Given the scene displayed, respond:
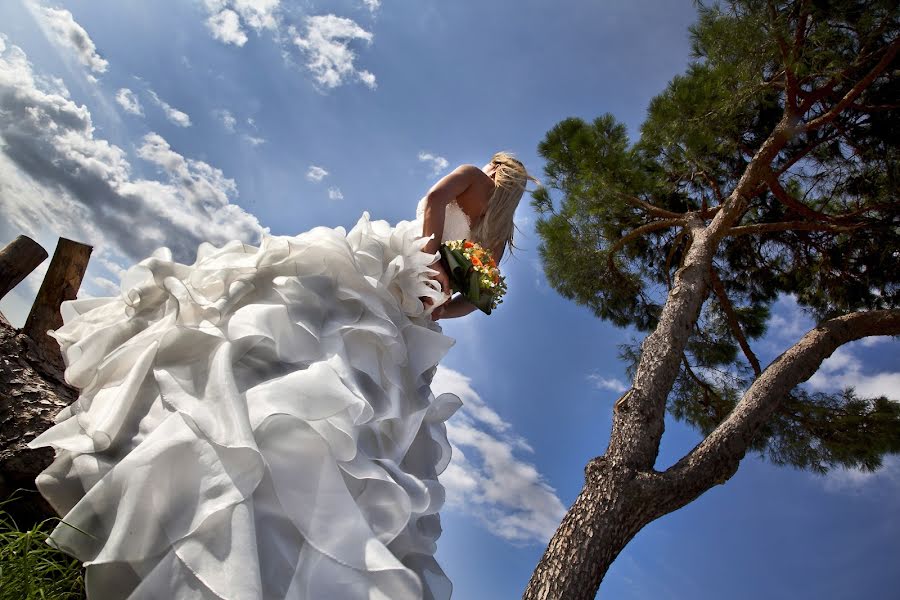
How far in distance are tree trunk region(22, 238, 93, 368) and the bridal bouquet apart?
6.15ft

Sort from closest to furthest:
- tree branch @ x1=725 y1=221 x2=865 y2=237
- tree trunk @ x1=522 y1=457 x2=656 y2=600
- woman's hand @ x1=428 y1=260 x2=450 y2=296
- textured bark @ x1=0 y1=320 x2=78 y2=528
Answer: textured bark @ x1=0 y1=320 x2=78 y2=528
woman's hand @ x1=428 y1=260 x2=450 y2=296
tree trunk @ x1=522 y1=457 x2=656 y2=600
tree branch @ x1=725 y1=221 x2=865 y2=237

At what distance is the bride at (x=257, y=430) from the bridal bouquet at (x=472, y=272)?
0.39 m

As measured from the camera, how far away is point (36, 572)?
1680mm

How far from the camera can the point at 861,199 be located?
527 cm

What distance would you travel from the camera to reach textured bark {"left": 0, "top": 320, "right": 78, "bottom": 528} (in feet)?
6.77

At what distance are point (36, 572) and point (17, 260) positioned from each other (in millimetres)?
1852

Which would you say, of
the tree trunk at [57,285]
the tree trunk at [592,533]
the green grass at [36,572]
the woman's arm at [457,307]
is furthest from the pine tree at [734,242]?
the tree trunk at [57,285]

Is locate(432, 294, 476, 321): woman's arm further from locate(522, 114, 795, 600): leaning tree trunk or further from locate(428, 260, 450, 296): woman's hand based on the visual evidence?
locate(522, 114, 795, 600): leaning tree trunk

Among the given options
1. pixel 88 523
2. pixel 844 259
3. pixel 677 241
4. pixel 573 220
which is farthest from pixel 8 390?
pixel 844 259

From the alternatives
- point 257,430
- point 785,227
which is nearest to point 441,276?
point 257,430

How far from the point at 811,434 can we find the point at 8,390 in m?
5.60

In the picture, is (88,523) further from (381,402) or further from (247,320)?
(381,402)

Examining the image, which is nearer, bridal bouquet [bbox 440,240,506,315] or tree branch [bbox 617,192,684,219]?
bridal bouquet [bbox 440,240,506,315]

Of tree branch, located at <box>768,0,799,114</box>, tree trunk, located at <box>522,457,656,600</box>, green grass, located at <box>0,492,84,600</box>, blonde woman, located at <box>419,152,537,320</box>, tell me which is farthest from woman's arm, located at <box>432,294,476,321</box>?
tree branch, located at <box>768,0,799,114</box>
